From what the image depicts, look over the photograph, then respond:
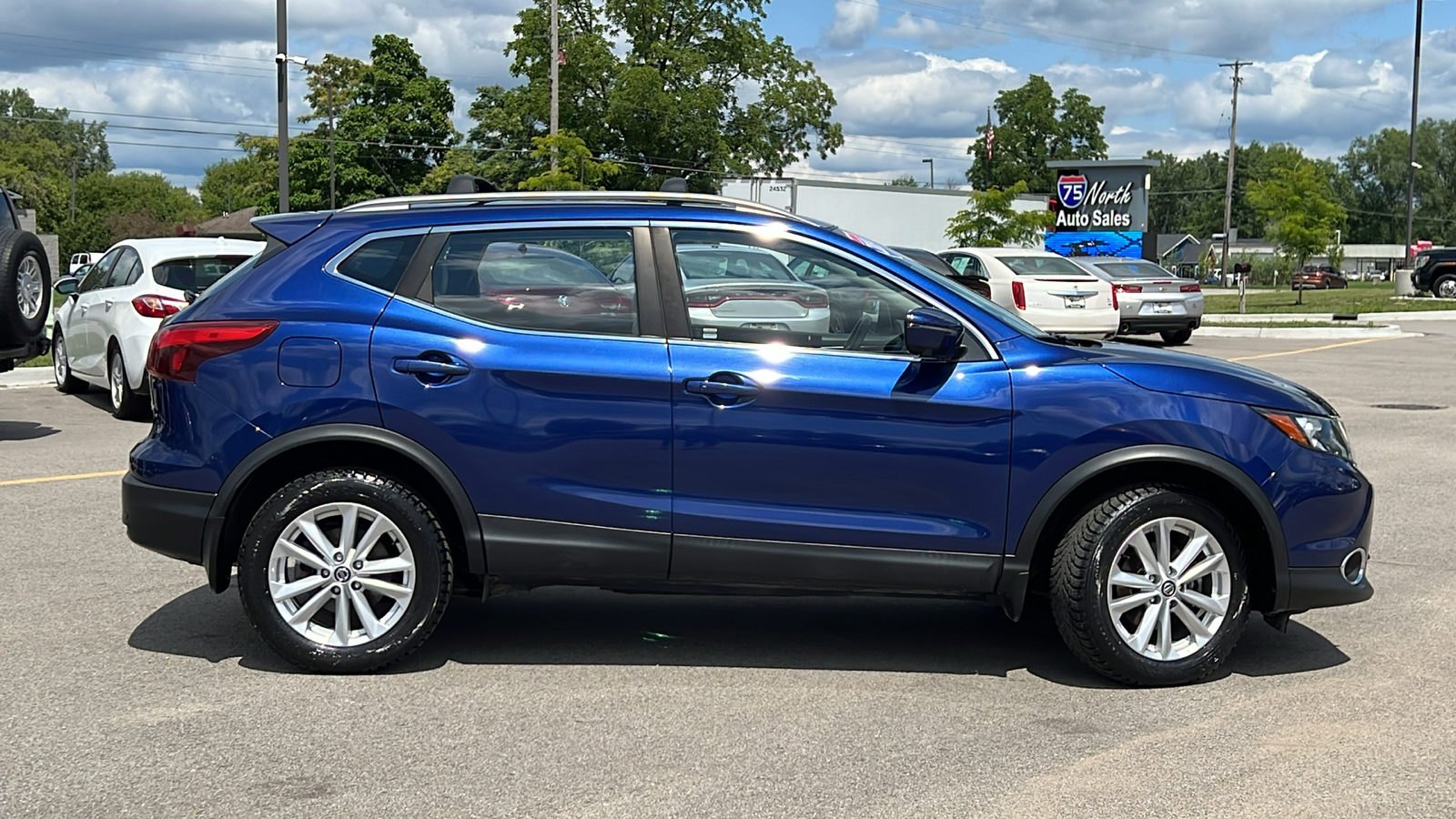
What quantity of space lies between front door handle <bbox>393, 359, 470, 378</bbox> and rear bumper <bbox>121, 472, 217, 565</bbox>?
852 millimetres

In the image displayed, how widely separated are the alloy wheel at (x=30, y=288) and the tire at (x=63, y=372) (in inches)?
165

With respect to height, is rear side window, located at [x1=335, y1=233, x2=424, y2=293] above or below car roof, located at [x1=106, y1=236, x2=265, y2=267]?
below

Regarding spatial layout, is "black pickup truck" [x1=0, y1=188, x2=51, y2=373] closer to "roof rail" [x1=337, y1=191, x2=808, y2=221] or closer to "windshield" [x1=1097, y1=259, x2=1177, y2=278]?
"roof rail" [x1=337, y1=191, x2=808, y2=221]

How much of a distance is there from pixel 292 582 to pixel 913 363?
239cm

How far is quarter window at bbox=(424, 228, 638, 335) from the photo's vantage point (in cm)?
526

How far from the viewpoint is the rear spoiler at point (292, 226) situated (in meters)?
5.50

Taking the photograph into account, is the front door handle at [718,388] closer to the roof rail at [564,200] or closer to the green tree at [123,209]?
the roof rail at [564,200]

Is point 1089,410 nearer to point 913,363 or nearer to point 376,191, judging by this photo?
point 913,363

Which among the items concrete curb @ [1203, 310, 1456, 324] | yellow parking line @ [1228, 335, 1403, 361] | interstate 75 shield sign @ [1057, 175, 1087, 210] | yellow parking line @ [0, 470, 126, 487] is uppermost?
interstate 75 shield sign @ [1057, 175, 1087, 210]

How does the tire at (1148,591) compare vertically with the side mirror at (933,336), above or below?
below

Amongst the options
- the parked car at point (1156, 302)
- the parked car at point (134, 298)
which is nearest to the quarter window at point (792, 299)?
the parked car at point (134, 298)

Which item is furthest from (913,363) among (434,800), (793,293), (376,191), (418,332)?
(376,191)

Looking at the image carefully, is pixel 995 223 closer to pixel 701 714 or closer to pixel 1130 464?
pixel 1130 464

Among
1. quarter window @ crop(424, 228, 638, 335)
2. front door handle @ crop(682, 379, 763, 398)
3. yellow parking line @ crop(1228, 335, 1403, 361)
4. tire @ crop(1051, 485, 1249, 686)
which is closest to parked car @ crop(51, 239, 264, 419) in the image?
quarter window @ crop(424, 228, 638, 335)
